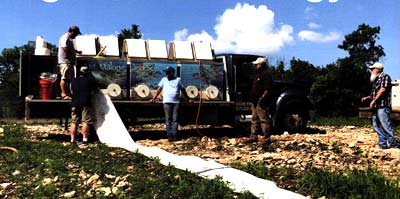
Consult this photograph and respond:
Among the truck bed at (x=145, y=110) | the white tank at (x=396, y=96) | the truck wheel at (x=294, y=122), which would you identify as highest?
the white tank at (x=396, y=96)

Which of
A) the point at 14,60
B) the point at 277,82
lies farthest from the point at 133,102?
the point at 14,60

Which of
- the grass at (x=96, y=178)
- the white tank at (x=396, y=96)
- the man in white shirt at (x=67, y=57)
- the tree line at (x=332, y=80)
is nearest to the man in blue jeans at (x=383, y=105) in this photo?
the white tank at (x=396, y=96)

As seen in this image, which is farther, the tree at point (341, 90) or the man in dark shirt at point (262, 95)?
the tree at point (341, 90)

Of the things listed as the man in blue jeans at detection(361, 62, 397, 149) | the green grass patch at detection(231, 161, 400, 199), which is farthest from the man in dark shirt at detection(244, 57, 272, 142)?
the green grass patch at detection(231, 161, 400, 199)

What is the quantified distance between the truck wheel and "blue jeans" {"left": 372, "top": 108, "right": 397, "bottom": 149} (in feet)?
12.3

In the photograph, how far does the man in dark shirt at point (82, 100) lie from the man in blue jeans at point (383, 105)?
5.42 meters

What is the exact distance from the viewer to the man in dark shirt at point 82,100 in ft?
32.6

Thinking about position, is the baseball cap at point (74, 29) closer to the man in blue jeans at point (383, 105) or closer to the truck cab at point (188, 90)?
the truck cab at point (188, 90)

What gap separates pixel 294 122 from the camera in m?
13.1

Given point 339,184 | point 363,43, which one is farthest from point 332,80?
point 339,184

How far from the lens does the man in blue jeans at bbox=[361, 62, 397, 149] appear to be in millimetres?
9055

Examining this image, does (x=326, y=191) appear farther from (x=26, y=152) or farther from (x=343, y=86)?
(x=343, y=86)

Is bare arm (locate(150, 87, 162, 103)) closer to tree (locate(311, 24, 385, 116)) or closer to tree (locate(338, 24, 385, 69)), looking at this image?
tree (locate(311, 24, 385, 116))

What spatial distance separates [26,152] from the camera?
8.48 m
